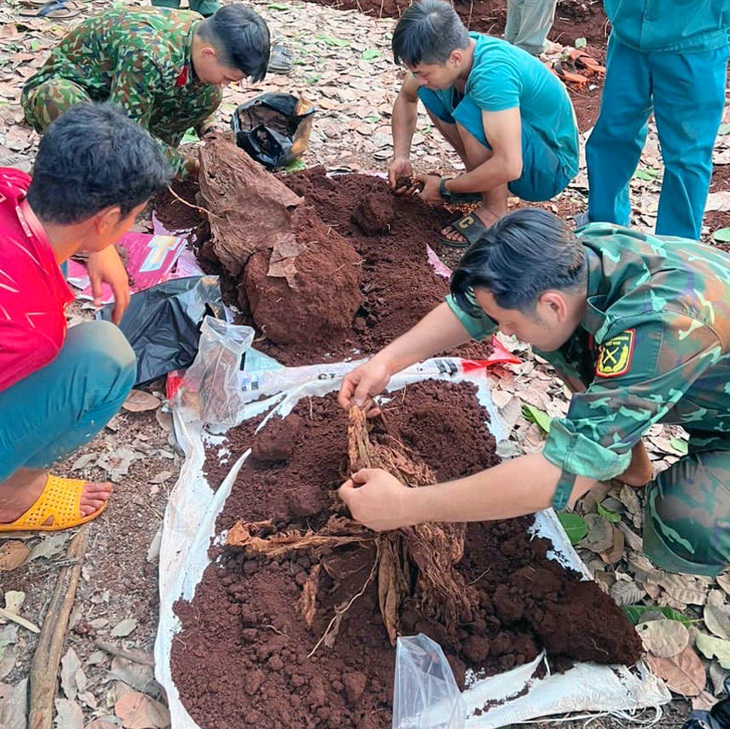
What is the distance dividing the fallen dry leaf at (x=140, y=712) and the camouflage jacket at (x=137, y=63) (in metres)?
2.71

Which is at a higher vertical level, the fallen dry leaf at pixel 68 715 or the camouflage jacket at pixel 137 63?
the camouflage jacket at pixel 137 63

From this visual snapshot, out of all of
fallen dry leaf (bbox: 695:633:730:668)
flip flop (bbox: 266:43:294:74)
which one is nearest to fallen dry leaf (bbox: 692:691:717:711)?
fallen dry leaf (bbox: 695:633:730:668)

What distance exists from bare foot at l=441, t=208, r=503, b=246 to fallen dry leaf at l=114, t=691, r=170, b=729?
267 cm

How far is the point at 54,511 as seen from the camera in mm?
2459

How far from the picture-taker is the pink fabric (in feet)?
6.10

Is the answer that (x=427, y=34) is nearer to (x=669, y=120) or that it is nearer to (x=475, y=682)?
(x=669, y=120)

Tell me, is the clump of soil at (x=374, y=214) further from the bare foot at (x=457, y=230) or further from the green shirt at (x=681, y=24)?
the green shirt at (x=681, y=24)

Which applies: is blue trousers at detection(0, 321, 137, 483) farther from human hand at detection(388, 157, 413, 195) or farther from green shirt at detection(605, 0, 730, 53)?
green shirt at detection(605, 0, 730, 53)

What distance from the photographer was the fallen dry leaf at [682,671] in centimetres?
216

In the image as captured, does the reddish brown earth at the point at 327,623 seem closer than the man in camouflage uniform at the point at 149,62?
Yes

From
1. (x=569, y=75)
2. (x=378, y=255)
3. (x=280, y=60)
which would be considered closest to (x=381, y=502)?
(x=378, y=255)

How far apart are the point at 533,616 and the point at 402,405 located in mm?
1007

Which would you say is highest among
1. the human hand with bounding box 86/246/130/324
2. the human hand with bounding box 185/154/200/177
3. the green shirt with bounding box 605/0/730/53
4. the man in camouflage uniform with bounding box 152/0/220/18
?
the green shirt with bounding box 605/0/730/53

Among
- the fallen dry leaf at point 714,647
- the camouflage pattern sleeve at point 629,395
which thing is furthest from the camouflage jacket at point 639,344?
the fallen dry leaf at point 714,647
